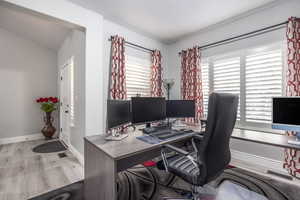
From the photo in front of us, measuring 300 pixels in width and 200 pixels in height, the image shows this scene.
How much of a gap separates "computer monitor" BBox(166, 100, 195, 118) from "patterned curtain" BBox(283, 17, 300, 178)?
1.36 meters

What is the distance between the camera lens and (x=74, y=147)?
114 inches

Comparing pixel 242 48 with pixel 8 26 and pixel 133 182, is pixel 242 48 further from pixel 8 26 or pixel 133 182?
pixel 8 26

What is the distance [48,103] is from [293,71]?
5.14 metres

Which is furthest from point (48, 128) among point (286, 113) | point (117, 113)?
point (286, 113)

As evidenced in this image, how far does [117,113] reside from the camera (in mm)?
1604

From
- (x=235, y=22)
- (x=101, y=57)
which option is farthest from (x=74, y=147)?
(x=235, y=22)

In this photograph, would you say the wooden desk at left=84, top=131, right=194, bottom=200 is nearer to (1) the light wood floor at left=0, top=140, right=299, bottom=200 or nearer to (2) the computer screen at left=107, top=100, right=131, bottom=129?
(2) the computer screen at left=107, top=100, right=131, bottom=129

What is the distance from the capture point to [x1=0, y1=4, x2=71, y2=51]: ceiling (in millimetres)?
2791

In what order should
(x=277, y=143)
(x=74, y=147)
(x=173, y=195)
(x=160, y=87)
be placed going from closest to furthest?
(x=277, y=143) → (x=173, y=195) → (x=74, y=147) → (x=160, y=87)

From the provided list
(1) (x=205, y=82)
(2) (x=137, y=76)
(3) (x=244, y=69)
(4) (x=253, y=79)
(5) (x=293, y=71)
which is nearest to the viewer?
(5) (x=293, y=71)

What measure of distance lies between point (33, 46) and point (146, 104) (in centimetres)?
412

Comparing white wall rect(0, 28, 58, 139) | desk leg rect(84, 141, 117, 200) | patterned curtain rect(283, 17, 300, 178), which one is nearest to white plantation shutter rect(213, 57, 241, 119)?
patterned curtain rect(283, 17, 300, 178)

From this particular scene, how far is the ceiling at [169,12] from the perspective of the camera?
7.00ft

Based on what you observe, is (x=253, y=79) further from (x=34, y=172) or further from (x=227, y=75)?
(x=34, y=172)
